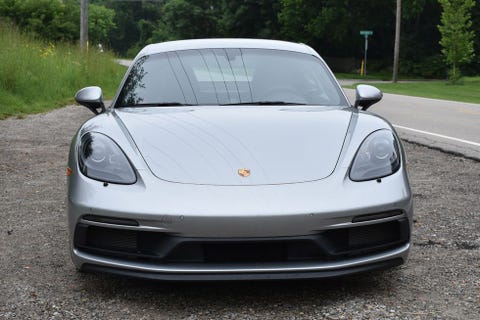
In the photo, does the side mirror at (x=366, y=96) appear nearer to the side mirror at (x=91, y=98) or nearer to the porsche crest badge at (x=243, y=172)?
the porsche crest badge at (x=243, y=172)

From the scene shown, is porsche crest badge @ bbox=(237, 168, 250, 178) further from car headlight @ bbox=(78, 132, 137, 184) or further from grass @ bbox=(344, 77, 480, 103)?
grass @ bbox=(344, 77, 480, 103)

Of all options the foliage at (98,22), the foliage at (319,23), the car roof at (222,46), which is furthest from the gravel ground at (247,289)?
the foliage at (98,22)

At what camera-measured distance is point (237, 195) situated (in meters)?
2.94

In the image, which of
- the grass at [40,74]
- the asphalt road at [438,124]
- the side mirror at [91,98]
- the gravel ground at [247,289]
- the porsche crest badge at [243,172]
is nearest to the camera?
the gravel ground at [247,289]

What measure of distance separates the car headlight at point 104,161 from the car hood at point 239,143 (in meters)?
0.11

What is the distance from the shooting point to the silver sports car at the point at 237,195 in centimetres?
289

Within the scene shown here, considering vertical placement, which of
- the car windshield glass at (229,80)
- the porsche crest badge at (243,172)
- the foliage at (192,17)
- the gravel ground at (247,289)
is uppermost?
the car windshield glass at (229,80)

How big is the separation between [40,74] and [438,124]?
816 cm

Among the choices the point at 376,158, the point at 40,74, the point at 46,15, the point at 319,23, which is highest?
the point at 376,158

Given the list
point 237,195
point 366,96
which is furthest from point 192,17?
point 237,195

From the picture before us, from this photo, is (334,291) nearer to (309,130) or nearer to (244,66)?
(309,130)

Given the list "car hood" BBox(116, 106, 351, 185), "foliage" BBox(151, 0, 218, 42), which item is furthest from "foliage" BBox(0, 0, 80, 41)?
"car hood" BBox(116, 106, 351, 185)

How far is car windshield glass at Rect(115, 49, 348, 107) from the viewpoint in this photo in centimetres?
409

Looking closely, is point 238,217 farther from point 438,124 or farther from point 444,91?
point 444,91
